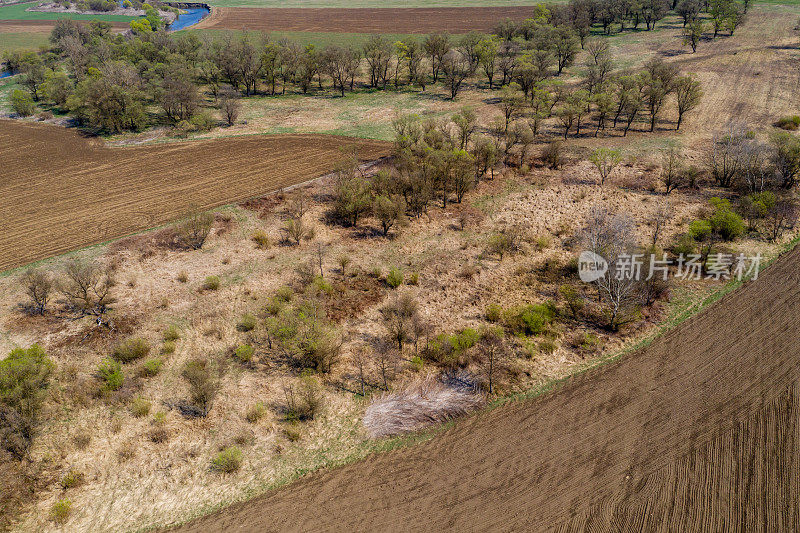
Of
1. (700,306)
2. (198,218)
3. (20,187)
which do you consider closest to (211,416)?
(198,218)

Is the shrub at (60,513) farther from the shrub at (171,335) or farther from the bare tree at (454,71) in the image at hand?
the bare tree at (454,71)

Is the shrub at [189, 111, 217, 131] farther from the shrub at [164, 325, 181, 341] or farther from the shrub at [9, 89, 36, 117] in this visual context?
the shrub at [164, 325, 181, 341]

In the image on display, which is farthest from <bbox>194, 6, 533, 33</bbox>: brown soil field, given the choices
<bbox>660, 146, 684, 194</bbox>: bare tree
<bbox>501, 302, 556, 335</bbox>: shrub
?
<bbox>501, 302, 556, 335</bbox>: shrub

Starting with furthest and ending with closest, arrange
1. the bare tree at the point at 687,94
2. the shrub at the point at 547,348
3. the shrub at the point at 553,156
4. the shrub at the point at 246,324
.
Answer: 1. the bare tree at the point at 687,94
2. the shrub at the point at 553,156
3. the shrub at the point at 246,324
4. the shrub at the point at 547,348

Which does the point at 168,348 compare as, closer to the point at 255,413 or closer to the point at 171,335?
the point at 171,335

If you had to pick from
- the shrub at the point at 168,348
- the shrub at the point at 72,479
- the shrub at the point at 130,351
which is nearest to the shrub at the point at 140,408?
the shrub at the point at 72,479

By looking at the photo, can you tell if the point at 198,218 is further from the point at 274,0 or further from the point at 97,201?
the point at 274,0
